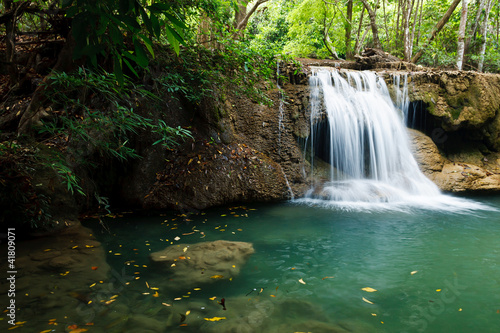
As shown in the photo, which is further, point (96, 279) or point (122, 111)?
point (122, 111)

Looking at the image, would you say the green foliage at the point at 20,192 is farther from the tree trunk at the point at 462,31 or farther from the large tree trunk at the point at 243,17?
the tree trunk at the point at 462,31

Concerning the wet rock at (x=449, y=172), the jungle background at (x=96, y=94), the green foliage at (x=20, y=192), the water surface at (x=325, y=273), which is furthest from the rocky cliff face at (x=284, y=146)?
the green foliage at (x=20, y=192)

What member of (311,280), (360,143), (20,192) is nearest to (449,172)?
(360,143)

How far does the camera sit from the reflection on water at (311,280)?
2.86 metres

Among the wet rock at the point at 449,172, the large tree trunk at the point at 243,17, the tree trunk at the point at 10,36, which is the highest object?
the large tree trunk at the point at 243,17

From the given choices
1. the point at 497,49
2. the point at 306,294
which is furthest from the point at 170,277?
the point at 497,49

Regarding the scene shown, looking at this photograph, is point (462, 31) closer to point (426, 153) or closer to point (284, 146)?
point (426, 153)

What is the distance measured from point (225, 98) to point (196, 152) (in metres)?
1.74

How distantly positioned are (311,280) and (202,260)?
4.73ft

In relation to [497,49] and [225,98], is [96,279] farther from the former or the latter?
[497,49]

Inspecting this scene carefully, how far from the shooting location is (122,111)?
401 centimetres

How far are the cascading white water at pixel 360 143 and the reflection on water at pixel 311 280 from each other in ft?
7.23

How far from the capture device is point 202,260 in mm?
4020

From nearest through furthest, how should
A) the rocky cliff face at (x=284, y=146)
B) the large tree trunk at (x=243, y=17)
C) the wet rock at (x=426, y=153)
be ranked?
the rocky cliff face at (x=284, y=146) → the wet rock at (x=426, y=153) → the large tree trunk at (x=243, y=17)
